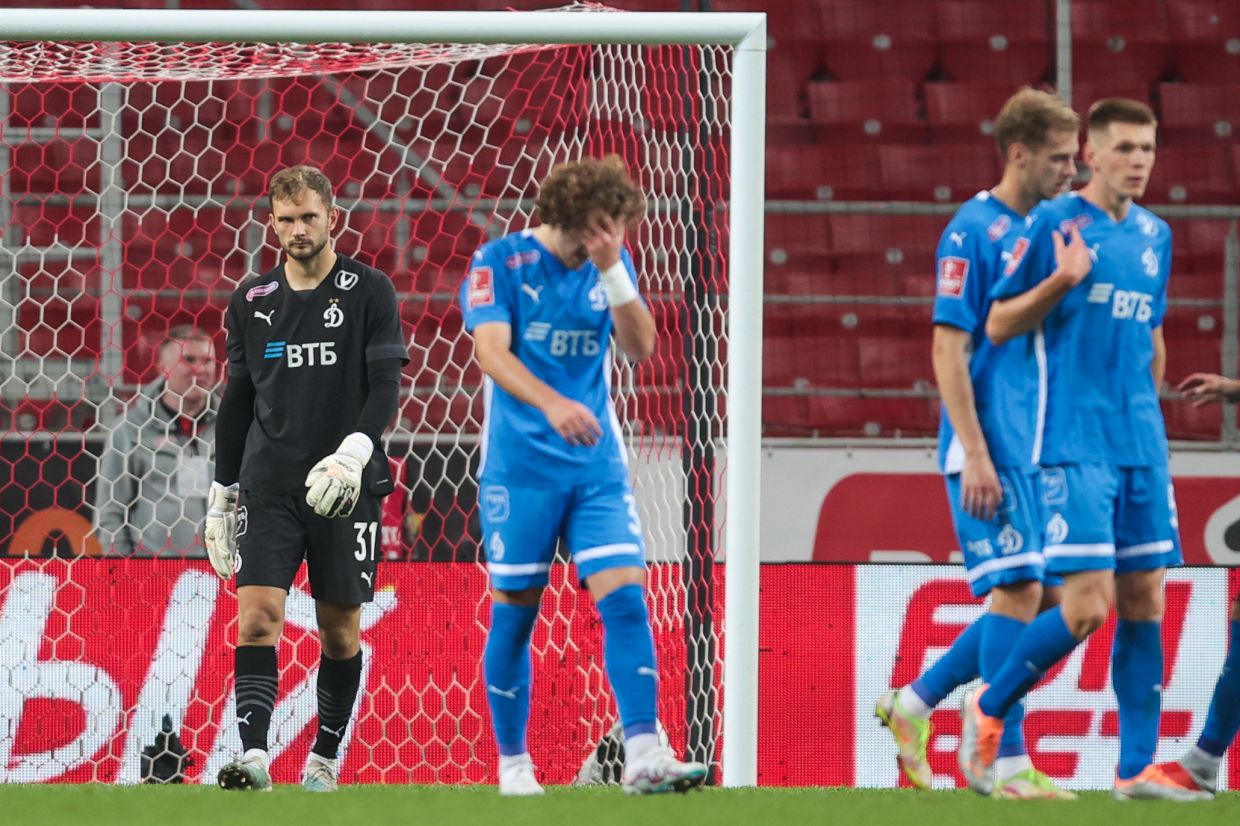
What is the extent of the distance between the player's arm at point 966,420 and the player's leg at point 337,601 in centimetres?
146

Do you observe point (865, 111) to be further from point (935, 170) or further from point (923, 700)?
point (923, 700)

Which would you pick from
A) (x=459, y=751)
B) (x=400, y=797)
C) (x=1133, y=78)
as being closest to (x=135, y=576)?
(x=459, y=751)

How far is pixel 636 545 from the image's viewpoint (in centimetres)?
400

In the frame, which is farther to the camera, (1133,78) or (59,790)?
(1133,78)

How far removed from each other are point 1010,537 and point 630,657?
90 cm

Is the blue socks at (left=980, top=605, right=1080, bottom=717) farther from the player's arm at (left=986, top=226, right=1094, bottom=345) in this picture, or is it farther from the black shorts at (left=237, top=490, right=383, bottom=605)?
the black shorts at (left=237, top=490, right=383, bottom=605)

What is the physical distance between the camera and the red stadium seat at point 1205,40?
9.23 meters

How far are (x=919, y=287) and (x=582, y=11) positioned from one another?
12.5 feet

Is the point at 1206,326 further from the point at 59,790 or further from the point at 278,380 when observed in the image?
the point at 59,790

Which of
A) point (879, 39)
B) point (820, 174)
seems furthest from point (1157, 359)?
point (879, 39)

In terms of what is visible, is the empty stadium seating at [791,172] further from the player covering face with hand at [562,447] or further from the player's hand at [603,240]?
the player's hand at [603,240]

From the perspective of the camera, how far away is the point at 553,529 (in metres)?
4.05

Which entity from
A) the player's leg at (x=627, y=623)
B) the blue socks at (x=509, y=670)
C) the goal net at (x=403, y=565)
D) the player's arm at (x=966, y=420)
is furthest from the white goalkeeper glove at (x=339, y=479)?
the player's arm at (x=966, y=420)

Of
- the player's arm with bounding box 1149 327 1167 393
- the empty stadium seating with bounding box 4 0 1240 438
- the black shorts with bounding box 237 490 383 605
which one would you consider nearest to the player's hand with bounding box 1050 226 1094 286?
the player's arm with bounding box 1149 327 1167 393
